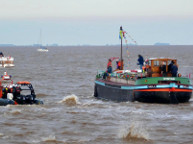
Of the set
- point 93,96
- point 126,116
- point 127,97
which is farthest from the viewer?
point 93,96

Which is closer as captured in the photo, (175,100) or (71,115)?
(71,115)

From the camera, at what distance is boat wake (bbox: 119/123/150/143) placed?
2303cm

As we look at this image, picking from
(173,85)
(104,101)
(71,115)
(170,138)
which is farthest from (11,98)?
(170,138)

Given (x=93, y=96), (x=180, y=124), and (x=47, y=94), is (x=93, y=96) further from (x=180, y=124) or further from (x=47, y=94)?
(x=180, y=124)

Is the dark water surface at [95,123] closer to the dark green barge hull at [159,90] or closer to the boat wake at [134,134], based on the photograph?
the boat wake at [134,134]

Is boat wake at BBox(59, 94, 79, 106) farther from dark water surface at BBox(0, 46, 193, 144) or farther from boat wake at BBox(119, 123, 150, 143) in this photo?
boat wake at BBox(119, 123, 150, 143)

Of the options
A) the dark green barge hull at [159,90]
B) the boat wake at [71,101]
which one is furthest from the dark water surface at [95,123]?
the dark green barge hull at [159,90]

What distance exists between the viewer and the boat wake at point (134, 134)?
23.0m

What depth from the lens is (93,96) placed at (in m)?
41.3

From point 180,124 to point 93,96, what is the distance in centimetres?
1532

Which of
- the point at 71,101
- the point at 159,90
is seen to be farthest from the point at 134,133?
the point at 71,101

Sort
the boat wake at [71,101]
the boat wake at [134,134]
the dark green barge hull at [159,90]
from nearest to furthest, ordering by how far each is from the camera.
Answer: the boat wake at [134,134] → the dark green barge hull at [159,90] → the boat wake at [71,101]

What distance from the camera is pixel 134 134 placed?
77.1ft

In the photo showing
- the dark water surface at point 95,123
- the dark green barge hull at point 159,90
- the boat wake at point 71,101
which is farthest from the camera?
the boat wake at point 71,101
